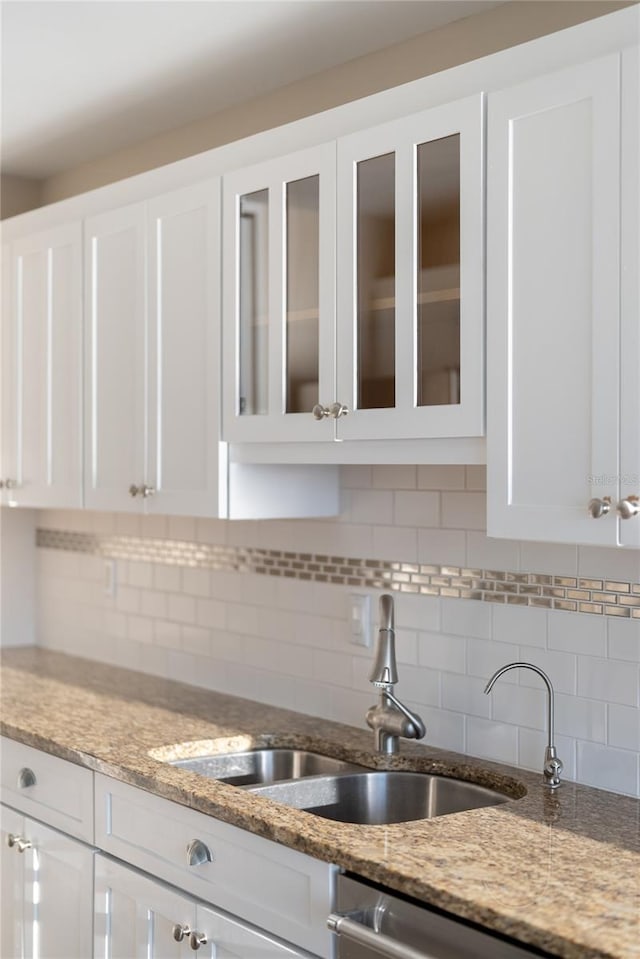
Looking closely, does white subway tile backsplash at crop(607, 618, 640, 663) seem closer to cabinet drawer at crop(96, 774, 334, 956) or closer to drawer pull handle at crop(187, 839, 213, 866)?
cabinet drawer at crop(96, 774, 334, 956)

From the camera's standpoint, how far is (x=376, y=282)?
2.22 metres

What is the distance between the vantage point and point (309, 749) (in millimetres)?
2621

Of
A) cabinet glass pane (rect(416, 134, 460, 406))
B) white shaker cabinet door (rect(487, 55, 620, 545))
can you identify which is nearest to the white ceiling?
cabinet glass pane (rect(416, 134, 460, 406))

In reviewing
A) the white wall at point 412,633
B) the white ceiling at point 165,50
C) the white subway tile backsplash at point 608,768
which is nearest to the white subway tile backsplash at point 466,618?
the white wall at point 412,633

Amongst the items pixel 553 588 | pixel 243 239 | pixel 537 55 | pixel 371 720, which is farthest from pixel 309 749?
pixel 537 55

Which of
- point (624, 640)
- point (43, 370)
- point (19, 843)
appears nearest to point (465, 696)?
point (624, 640)

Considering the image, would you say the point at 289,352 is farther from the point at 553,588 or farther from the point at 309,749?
the point at 309,749

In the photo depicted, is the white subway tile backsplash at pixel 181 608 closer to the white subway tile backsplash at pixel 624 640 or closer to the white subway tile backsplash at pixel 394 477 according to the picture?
the white subway tile backsplash at pixel 394 477

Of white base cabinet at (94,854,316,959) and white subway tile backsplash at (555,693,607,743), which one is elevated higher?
white subway tile backsplash at (555,693,607,743)

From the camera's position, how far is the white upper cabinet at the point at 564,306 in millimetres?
1775

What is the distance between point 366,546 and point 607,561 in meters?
0.75

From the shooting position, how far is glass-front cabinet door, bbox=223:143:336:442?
234 centimetres

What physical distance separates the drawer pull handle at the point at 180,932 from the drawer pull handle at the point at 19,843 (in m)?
0.69

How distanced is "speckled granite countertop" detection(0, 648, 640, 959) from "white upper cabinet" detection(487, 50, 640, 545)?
51cm
